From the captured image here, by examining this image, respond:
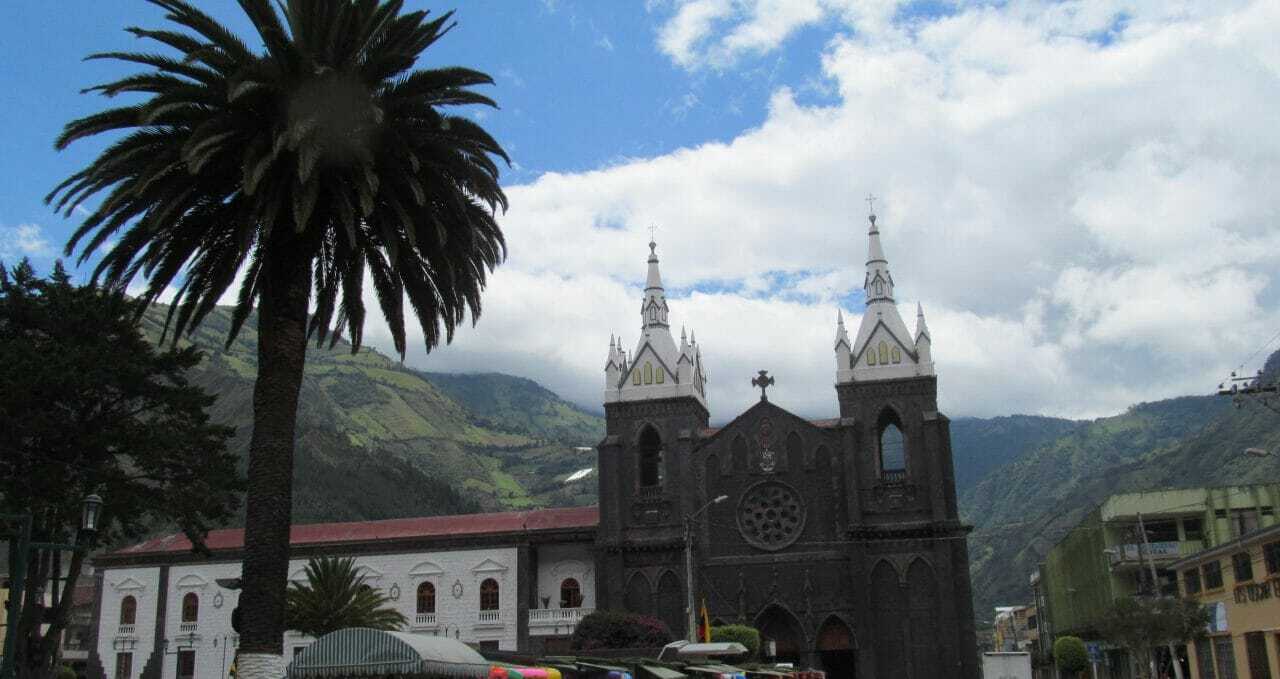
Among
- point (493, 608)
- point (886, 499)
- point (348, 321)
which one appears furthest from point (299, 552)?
point (348, 321)

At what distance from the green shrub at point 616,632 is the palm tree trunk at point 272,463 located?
29684 millimetres

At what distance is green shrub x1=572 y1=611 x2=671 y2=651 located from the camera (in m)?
49.2

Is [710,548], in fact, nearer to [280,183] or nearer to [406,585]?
[406,585]

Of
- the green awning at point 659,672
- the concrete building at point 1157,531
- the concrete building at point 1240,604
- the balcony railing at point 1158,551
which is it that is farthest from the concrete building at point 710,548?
the green awning at point 659,672

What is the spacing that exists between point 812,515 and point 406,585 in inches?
800

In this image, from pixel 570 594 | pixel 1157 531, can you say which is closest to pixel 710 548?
pixel 570 594

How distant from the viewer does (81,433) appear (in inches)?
1407

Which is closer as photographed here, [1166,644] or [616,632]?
[1166,644]

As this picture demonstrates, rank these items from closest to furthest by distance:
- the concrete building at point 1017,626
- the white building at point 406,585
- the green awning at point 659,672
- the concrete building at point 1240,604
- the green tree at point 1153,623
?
the green awning at point 659,672 → the concrete building at point 1240,604 → the green tree at point 1153,623 → the white building at point 406,585 → the concrete building at point 1017,626

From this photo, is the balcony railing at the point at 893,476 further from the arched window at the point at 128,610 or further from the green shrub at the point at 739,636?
the arched window at the point at 128,610

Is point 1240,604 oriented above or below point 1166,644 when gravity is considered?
above

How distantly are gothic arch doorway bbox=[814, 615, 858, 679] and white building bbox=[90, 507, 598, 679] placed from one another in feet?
37.2

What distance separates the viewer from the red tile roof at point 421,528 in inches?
2350

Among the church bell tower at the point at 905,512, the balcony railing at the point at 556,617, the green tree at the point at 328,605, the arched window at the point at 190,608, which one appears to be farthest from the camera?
the arched window at the point at 190,608
